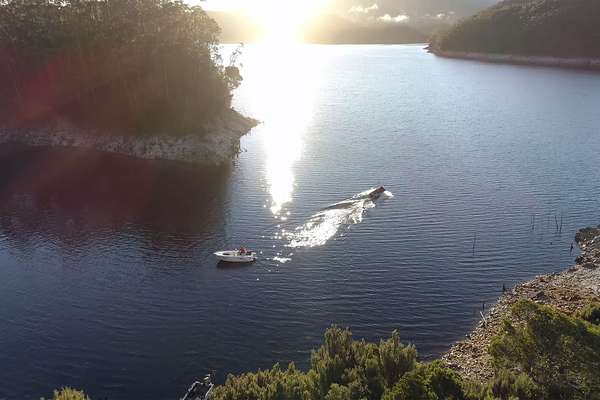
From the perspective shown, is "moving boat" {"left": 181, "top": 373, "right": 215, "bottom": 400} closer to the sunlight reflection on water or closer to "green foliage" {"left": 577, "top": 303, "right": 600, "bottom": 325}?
"green foliage" {"left": 577, "top": 303, "right": 600, "bottom": 325}

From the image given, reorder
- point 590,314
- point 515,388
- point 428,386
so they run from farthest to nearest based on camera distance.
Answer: point 590,314, point 515,388, point 428,386

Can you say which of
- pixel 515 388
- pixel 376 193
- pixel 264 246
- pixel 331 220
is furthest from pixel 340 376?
pixel 376 193

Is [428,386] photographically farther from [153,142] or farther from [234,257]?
[153,142]

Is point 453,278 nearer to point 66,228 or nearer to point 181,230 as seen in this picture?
point 181,230

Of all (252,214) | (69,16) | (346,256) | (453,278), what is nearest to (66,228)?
(252,214)

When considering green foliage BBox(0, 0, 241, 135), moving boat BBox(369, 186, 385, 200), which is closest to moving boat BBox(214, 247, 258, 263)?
moving boat BBox(369, 186, 385, 200)

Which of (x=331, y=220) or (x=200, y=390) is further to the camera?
(x=331, y=220)
